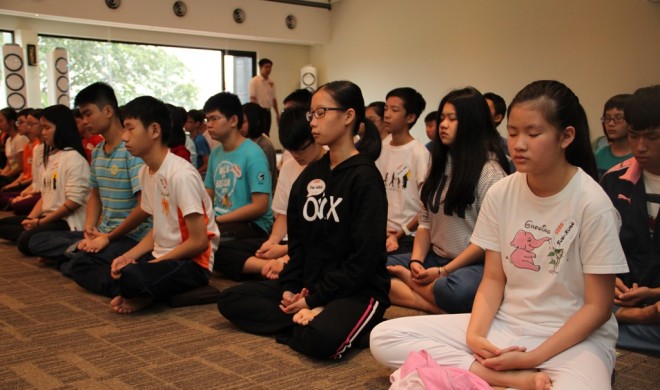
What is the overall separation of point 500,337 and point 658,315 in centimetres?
75

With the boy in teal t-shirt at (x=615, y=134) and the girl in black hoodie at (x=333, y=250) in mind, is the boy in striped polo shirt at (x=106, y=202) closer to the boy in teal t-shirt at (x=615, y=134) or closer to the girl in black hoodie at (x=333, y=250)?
the girl in black hoodie at (x=333, y=250)

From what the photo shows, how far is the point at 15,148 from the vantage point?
6.43 m

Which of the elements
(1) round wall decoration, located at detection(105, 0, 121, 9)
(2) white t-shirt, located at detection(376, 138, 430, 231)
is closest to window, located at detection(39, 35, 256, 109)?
(1) round wall decoration, located at detection(105, 0, 121, 9)

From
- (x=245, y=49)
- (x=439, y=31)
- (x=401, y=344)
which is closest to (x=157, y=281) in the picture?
(x=401, y=344)

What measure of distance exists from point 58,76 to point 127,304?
708cm

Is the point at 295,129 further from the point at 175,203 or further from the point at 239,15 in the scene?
the point at 239,15

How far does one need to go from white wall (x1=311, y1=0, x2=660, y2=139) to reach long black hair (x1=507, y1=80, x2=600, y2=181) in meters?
5.30

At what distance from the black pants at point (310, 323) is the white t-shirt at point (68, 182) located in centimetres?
159

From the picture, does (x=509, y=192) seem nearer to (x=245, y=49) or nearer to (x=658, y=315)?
(x=658, y=315)

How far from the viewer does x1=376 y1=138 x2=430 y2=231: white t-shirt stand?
317 cm

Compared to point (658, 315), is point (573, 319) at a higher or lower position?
higher

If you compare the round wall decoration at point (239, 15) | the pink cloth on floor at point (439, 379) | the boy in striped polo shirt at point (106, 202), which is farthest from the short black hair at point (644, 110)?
the round wall decoration at point (239, 15)

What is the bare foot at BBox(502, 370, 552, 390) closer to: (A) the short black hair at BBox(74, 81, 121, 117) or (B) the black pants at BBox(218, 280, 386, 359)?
(B) the black pants at BBox(218, 280, 386, 359)

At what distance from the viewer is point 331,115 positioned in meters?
2.21
